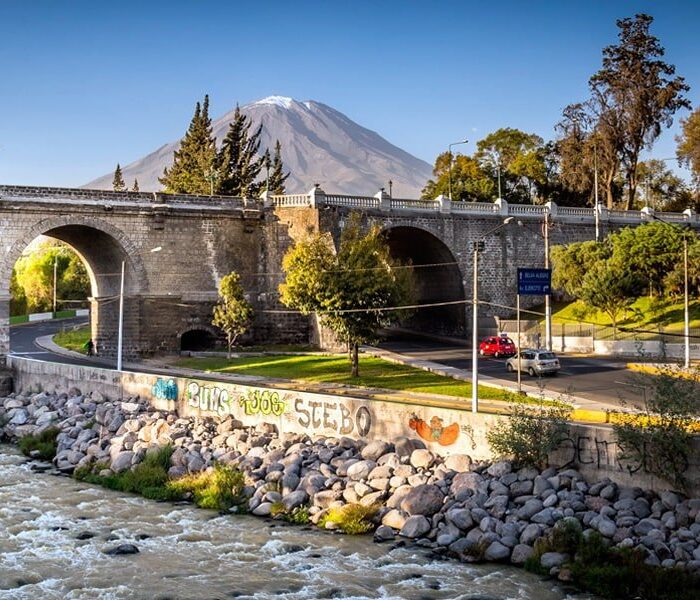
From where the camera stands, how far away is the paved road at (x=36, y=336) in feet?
200

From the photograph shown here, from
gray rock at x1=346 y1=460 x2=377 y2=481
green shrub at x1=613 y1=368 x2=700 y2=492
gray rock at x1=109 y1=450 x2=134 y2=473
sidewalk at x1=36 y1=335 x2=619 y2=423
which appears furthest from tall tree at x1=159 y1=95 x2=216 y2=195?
green shrub at x1=613 y1=368 x2=700 y2=492

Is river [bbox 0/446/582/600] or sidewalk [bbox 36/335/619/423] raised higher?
sidewalk [bbox 36/335/619/423]

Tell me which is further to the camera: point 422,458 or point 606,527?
point 422,458

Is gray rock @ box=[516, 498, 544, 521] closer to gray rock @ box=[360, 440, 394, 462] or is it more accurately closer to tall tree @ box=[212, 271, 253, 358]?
gray rock @ box=[360, 440, 394, 462]

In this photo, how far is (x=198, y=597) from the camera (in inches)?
787

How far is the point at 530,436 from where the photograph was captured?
84.2ft

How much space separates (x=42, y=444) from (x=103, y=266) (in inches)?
974

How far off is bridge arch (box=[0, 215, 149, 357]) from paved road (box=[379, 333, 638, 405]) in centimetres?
1800

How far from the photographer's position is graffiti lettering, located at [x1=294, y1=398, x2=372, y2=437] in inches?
1217

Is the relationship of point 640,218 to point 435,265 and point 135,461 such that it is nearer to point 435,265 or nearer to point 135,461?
point 435,265

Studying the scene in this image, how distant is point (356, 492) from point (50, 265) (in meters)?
98.4

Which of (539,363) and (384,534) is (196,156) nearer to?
(539,363)

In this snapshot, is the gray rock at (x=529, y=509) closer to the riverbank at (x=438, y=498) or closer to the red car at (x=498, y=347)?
the riverbank at (x=438, y=498)

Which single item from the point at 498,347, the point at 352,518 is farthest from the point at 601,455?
the point at 498,347
